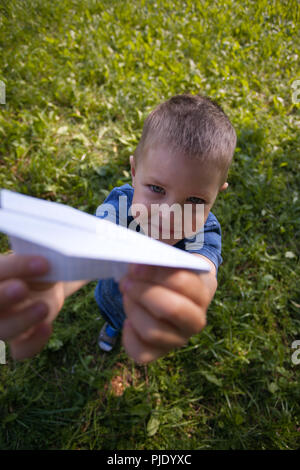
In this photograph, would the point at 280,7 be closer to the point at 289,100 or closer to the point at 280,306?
the point at 289,100

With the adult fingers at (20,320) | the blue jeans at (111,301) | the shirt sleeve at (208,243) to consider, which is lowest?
the blue jeans at (111,301)

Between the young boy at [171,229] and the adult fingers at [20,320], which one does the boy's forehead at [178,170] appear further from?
the adult fingers at [20,320]

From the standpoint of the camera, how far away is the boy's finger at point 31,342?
25.8 inches

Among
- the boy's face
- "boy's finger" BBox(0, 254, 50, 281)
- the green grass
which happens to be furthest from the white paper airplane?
the green grass

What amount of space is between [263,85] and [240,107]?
0.70m

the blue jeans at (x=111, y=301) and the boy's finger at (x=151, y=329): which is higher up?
the boy's finger at (x=151, y=329)

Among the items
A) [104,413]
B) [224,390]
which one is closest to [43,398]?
[104,413]

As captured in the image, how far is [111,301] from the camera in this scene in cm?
157

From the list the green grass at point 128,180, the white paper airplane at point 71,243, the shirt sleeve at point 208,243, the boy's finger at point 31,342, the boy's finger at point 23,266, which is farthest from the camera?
the green grass at point 128,180

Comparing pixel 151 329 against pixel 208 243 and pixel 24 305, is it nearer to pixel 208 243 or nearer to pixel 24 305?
pixel 24 305

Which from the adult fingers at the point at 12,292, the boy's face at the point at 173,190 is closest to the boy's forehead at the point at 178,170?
the boy's face at the point at 173,190

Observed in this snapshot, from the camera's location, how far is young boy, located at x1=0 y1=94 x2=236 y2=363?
62 cm

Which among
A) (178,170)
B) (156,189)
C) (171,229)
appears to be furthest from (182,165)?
(171,229)

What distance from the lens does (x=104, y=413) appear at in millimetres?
1804
